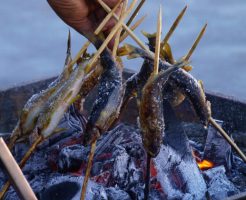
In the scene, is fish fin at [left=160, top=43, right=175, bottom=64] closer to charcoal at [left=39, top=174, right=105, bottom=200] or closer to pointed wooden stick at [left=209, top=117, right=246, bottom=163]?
pointed wooden stick at [left=209, top=117, right=246, bottom=163]

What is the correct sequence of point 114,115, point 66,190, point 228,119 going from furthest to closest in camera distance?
point 228,119 → point 66,190 → point 114,115

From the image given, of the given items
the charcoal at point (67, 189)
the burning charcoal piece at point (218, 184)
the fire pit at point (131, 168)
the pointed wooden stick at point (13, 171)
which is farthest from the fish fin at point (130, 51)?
the pointed wooden stick at point (13, 171)

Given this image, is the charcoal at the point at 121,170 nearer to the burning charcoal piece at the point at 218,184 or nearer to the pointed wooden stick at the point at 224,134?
the burning charcoal piece at the point at 218,184

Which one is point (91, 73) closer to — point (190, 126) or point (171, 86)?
point (171, 86)

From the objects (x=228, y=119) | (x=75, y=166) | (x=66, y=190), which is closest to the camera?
(x=66, y=190)

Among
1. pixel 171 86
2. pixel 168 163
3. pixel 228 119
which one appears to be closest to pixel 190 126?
pixel 228 119

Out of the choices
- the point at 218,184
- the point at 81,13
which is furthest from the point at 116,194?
the point at 81,13

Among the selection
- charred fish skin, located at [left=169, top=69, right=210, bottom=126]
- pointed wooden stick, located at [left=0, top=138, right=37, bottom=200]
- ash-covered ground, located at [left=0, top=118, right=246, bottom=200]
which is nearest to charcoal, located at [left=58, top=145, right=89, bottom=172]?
ash-covered ground, located at [left=0, top=118, right=246, bottom=200]
